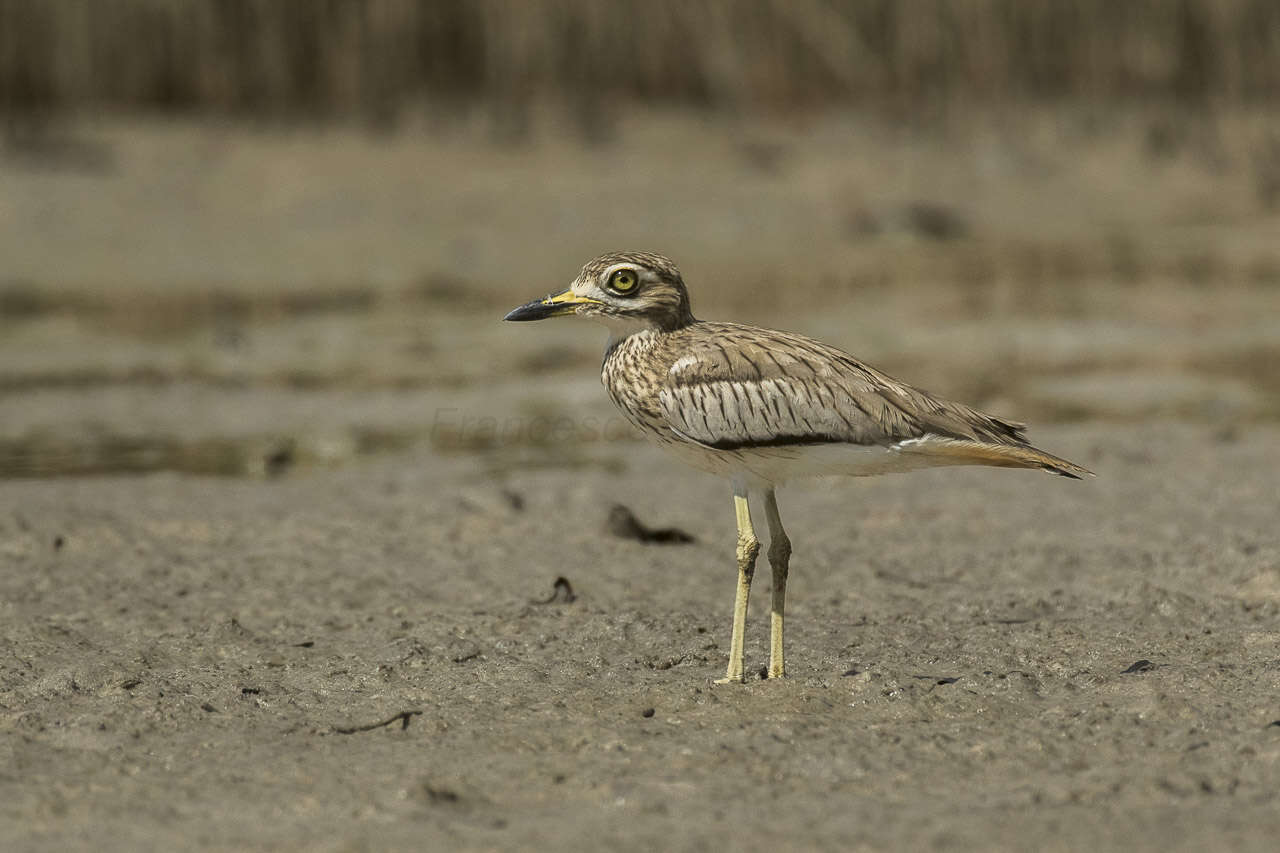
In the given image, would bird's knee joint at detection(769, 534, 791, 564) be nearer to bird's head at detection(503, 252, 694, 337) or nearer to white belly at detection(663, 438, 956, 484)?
white belly at detection(663, 438, 956, 484)

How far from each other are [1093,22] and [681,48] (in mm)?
3201

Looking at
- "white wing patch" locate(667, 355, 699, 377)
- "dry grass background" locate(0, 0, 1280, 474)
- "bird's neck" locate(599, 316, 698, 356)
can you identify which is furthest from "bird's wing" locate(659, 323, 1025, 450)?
"dry grass background" locate(0, 0, 1280, 474)

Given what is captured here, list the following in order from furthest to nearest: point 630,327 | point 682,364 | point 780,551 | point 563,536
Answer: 1. point 563,536
2. point 630,327
3. point 780,551
4. point 682,364

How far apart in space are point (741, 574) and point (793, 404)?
1.57ft

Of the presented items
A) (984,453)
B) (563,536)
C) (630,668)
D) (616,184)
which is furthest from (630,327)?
(616,184)

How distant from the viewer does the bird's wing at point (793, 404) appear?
3.83m

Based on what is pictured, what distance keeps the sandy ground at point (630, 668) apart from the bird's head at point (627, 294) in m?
0.83

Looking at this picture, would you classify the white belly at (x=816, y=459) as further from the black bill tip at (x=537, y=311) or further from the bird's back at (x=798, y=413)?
the black bill tip at (x=537, y=311)

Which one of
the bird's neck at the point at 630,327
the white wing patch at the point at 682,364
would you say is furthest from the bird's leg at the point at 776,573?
the bird's neck at the point at 630,327

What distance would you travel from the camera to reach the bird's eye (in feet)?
13.5

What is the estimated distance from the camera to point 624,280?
13.6 ft

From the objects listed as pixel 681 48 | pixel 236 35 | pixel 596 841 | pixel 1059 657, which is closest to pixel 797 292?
pixel 681 48

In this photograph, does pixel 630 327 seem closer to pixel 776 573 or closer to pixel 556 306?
pixel 556 306

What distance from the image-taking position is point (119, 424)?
7508mm
